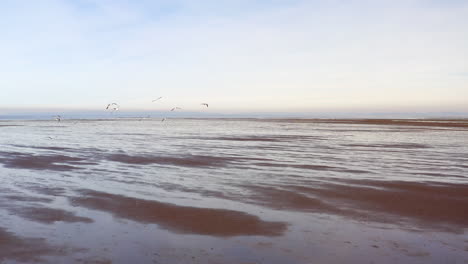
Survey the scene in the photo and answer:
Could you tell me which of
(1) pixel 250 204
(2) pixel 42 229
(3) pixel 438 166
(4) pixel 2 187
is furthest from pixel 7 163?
(3) pixel 438 166

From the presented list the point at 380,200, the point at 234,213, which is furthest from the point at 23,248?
the point at 380,200

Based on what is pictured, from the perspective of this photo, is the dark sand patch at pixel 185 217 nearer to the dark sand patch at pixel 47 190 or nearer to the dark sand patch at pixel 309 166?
the dark sand patch at pixel 47 190

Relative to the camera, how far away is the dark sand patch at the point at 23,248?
624cm

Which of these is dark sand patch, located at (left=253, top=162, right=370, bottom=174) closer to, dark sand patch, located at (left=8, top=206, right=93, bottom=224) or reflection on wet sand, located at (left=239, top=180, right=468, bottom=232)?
reflection on wet sand, located at (left=239, top=180, right=468, bottom=232)

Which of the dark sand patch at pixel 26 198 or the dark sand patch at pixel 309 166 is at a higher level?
the dark sand patch at pixel 309 166

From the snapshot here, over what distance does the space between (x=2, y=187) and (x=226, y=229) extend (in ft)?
25.8

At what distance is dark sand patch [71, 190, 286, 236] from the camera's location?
780cm

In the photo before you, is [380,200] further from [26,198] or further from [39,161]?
[39,161]

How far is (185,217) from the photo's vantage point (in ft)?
28.5

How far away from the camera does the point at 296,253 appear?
655cm

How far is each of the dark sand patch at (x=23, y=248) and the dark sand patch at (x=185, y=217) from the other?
2092mm

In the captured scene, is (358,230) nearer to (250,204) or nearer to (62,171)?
(250,204)

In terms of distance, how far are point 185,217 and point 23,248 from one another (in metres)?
3.25

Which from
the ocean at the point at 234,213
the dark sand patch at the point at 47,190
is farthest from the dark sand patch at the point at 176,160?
the dark sand patch at the point at 47,190
